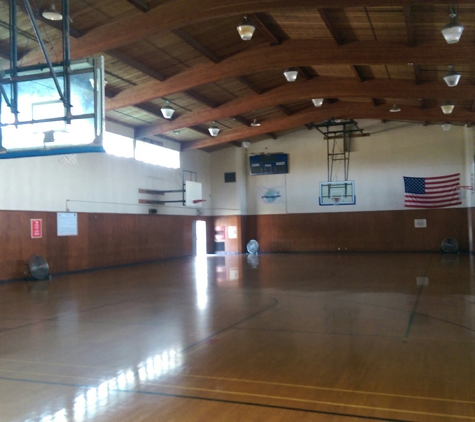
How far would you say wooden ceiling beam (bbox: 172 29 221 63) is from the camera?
1148 centimetres

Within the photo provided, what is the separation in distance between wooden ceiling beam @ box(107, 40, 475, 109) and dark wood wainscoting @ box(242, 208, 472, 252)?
1144 cm

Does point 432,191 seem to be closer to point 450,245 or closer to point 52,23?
point 450,245

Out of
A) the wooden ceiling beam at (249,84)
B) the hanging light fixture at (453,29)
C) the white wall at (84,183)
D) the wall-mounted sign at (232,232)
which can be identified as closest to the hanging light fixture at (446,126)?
the wooden ceiling beam at (249,84)

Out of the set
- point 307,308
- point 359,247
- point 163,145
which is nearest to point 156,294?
point 307,308

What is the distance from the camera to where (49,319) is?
745 cm

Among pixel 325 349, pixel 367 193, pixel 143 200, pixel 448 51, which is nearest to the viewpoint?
pixel 325 349

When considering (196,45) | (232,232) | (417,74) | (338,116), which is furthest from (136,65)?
(232,232)

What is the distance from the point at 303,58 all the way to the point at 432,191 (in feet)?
40.6

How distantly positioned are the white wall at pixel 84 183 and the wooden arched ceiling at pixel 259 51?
1.94 meters

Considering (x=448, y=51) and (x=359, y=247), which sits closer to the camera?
(x=448, y=51)

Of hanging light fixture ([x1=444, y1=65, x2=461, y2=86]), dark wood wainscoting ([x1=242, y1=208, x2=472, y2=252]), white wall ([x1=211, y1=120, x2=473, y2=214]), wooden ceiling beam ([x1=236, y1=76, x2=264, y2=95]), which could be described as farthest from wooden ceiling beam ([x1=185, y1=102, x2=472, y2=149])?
hanging light fixture ([x1=444, y1=65, x2=461, y2=86])

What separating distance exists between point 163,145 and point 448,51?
13.0 meters

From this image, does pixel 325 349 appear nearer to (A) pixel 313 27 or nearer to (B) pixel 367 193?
(A) pixel 313 27

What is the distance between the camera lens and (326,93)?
51.3 feet
